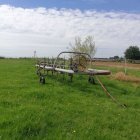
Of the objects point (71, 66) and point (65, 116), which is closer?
point (65, 116)

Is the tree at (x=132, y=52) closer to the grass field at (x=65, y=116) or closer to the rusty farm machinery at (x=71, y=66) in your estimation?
the rusty farm machinery at (x=71, y=66)

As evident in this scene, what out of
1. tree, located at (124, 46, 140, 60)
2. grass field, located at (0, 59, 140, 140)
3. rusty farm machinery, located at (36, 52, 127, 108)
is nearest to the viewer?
grass field, located at (0, 59, 140, 140)

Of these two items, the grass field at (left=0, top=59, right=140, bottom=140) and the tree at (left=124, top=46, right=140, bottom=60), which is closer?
the grass field at (left=0, top=59, right=140, bottom=140)

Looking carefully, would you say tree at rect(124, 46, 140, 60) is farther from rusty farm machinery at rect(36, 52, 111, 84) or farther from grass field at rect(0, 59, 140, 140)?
grass field at rect(0, 59, 140, 140)

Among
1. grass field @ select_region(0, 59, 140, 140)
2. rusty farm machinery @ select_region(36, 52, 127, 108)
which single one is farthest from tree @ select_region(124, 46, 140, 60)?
grass field @ select_region(0, 59, 140, 140)

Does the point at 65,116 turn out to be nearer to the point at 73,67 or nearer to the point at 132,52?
the point at 73,67

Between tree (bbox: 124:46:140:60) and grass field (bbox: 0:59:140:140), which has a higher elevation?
tree (bbox: 124:46:140:60)

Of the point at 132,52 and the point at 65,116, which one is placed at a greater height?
the point at 132,52

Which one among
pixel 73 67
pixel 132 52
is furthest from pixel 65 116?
pixel 132 52

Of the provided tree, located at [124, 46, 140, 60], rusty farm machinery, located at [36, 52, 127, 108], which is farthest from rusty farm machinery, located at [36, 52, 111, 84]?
tree, located at [124, 46, 140, 60]

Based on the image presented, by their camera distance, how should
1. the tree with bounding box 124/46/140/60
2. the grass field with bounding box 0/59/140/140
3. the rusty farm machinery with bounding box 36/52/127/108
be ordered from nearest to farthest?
the grass field with bounding box 0/59/140/140 < the rusty farm machinery with bounding box 36/52/127/108 < the tree with bounding box 124/46/140/60

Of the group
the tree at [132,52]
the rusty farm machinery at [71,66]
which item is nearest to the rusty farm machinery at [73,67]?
the rusty farm machinery at [71,66]

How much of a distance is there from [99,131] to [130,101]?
3.98 meters

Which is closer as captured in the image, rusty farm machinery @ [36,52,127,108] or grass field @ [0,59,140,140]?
grass field @ [0,59,140,140]
